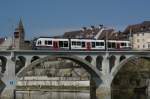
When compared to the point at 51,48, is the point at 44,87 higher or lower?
lower

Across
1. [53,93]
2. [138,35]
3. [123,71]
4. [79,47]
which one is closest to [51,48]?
[79,47]

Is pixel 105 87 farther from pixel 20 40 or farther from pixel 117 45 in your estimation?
pixel 20 40

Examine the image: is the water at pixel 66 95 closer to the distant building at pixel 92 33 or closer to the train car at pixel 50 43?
the train car at pixel 50 43

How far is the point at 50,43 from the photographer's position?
62656mm

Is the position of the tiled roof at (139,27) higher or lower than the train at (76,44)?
higher

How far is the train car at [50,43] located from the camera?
62.0 meters

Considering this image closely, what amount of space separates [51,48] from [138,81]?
18963 mm

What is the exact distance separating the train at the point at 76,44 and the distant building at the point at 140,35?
28588 mm

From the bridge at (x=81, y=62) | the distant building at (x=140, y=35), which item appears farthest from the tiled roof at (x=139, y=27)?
the bridge at (x=81, y=62)

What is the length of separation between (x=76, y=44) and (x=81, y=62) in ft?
8.68

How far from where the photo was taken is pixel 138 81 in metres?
75.6

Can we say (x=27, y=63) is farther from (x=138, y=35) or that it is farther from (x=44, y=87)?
(x=138, y=35)

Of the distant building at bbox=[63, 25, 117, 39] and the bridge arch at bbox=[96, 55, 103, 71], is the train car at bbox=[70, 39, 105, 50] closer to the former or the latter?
the bridge arch at bbox=[96, 55, 103, 71]

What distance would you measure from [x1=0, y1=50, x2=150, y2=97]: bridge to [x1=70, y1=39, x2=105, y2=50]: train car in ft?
4.42
